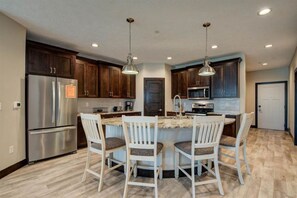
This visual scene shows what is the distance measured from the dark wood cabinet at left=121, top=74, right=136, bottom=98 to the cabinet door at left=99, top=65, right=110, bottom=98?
2.14 ft

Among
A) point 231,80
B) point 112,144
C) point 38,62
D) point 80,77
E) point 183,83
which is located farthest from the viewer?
point 183,83

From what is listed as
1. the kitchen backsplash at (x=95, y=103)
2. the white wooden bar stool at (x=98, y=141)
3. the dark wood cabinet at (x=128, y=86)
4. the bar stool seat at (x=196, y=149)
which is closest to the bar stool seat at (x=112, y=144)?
the white wooden bar stool at (x=98, y=141)

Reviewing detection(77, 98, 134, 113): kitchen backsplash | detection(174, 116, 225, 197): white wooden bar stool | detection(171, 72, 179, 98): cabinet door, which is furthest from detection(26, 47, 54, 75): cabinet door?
detection(171, 72, 179, 98): cabinet door

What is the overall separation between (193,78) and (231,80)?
48.5 inches

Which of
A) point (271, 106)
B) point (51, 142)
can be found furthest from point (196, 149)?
point (271, 106)

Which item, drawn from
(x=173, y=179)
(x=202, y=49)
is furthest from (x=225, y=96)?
(x=173, y=179)

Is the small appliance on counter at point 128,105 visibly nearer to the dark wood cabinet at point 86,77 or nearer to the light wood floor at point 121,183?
the dark wood cabinet at point 86,77

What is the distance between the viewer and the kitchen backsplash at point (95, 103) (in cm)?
504

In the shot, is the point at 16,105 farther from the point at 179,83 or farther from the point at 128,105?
the point at 179,83

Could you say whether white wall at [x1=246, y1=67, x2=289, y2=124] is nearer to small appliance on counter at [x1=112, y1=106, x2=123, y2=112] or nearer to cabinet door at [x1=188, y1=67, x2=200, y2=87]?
cabinet door at [x1=188, y1=67, x2=200, y2=87]

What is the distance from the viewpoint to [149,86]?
6.14 m

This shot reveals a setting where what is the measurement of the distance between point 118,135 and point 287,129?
22.9ft

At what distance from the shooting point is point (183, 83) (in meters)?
6.12

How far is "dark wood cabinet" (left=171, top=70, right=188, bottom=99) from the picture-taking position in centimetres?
607
